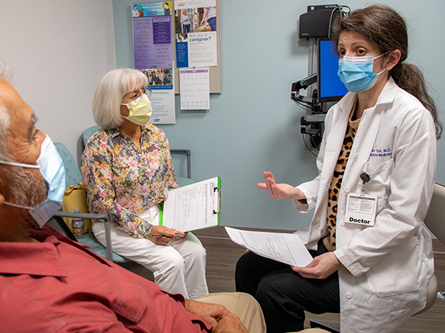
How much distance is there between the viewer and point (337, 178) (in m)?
1.29

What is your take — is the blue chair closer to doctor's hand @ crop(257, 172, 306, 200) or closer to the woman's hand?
the woman's hand

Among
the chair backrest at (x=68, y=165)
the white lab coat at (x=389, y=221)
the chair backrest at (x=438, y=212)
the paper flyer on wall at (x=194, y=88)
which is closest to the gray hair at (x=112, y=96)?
Result: the chair backrest at (x=68, y=165)

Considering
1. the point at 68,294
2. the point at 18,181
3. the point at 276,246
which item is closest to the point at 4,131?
the point at 18,181

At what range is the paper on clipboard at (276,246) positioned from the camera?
1189 millimetres

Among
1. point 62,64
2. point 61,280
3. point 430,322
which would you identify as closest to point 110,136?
point 62,64

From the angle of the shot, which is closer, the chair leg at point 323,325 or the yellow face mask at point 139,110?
the chair leg at point 323,325

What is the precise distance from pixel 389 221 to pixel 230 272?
1484 millimetres

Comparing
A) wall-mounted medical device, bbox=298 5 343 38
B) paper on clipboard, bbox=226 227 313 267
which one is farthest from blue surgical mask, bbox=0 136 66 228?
wall-mounted medical device, bbox=298 5 343 38

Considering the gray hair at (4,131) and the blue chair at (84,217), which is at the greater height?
the gray hair at (4,131)

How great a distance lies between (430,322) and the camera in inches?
72.5

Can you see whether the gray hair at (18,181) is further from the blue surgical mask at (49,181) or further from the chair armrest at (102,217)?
the chair armrest at (102,217)

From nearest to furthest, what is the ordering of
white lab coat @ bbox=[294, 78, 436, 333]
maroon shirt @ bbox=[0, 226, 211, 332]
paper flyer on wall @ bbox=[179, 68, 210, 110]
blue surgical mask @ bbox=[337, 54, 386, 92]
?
maroon shirt @ bbox=[0, 226, 211, 332] < white lab coat @ bbox=[294, 78, 436, 333] < blue surgical mask @ bbox=[337, 54, 386, 92] < paper flyer on wall @ bbox=[179, 68, 210, 110]

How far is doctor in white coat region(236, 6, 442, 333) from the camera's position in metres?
1.07

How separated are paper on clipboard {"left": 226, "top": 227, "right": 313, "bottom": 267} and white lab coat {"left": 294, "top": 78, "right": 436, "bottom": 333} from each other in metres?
0.15
